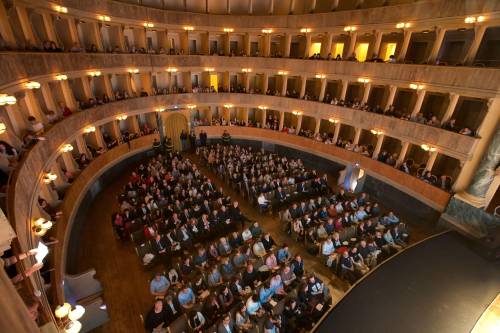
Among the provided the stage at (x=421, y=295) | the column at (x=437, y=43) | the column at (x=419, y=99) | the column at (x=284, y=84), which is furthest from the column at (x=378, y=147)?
the column at (x=284, y=84)

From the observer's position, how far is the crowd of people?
7.47 m

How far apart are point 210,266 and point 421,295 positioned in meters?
6.58

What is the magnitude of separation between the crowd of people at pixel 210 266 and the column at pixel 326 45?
1215 centimetres

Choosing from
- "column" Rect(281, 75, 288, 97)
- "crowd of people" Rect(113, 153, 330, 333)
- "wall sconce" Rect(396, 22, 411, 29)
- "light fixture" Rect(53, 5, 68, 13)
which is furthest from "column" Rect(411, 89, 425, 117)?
"light fixture" Rect(53, 5, 68, 13)

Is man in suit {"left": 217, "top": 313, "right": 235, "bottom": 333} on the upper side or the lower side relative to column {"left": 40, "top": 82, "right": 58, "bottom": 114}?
lower

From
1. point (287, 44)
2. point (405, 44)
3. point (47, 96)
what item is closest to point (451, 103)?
point (405, 44)

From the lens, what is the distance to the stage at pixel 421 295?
284 inches

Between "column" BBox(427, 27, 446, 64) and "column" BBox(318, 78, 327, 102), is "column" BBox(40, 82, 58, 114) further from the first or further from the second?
"column" BBox(427, 27, 446, 64)

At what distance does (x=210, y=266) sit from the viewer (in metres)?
9.46

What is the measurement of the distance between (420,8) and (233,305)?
15553mm

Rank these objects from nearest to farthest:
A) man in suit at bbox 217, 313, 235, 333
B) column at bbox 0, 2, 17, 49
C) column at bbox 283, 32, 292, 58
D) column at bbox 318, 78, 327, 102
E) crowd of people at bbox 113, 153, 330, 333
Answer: man in suit at bbox 217, 313, 235, 333, crowd of people at bbox 113, 153, 330, 333, column at bbox 0, 2, 17, 49, column at bbox 318, 78, 327, 102, column at bbox 283, 32, 292, 58

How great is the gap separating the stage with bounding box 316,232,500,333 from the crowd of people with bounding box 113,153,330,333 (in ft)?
3.47

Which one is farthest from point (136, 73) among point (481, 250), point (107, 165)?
point (481, 250)

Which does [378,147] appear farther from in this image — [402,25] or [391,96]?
[402,25]
